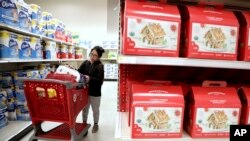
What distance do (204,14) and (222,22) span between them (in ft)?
0.32

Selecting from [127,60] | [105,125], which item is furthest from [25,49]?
[127,60]

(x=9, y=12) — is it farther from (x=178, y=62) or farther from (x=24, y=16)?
(x=178, y=62)

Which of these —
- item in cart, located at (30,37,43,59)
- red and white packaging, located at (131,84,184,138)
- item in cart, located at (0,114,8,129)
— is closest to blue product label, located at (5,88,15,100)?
item in cart, located at (0,114,8,129)

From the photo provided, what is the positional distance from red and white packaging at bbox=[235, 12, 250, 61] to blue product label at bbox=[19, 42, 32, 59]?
8.91ft

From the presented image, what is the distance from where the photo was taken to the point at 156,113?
0.90 metres

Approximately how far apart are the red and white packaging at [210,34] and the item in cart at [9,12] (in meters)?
2.29

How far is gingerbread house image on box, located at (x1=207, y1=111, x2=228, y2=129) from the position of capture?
0.94 m

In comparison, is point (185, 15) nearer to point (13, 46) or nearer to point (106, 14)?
point (13, 46)

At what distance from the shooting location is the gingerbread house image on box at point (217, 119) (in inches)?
37.0

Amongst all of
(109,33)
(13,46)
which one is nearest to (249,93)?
(13,46)

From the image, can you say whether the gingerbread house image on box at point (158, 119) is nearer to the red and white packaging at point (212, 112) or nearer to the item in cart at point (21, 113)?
the red and white packaging at point (212, 112)

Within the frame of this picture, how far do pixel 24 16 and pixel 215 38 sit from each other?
2.78 metres

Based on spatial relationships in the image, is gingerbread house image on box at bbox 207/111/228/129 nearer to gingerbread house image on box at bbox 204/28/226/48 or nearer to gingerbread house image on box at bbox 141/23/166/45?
gingerbread house image on box at bbox 204/28/226/48

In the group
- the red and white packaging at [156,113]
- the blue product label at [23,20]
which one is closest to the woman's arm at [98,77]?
the blue product label at [23,20]
